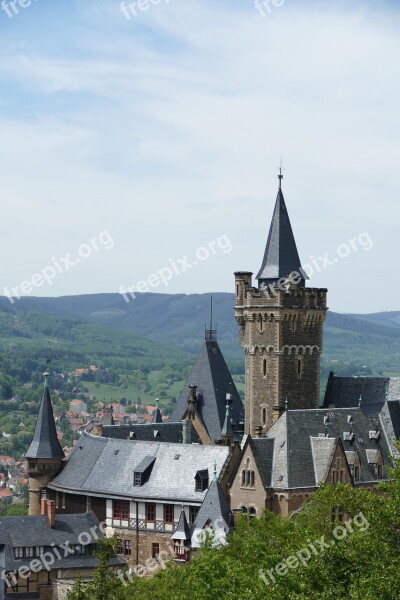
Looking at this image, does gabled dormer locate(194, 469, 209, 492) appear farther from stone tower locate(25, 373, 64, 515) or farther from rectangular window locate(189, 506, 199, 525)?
stone tower locate(25, 373, 64, 515)

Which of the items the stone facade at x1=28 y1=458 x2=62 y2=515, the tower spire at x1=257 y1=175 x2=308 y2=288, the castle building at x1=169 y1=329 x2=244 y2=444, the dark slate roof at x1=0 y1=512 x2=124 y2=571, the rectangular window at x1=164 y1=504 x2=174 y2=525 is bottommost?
the dark slate roof at x1=0 y1=512 x2=124 y2=571

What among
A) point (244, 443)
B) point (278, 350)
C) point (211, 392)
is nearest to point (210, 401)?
point (211, 392)

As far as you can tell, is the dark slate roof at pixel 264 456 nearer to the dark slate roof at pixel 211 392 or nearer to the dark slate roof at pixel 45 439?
the dark slate roof at pixel 211 392

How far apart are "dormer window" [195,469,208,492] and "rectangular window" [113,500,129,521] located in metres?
6.26

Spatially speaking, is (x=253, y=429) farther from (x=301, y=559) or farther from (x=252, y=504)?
(x=301, y=559)

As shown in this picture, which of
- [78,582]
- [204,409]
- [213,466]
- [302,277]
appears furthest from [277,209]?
[78,582]

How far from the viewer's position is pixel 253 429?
9981 centimetres

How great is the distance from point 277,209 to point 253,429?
17404 millimetres

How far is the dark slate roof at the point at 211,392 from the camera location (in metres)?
102

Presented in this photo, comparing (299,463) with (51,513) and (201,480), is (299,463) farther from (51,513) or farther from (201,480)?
(51,513)

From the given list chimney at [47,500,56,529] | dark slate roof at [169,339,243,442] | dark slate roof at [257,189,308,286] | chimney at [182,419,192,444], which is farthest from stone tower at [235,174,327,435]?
→ chimney at [47,500,56,529]

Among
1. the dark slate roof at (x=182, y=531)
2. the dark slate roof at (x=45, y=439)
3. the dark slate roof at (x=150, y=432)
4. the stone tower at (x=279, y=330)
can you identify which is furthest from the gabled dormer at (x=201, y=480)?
the dark slate roof at (x=45, y=439)

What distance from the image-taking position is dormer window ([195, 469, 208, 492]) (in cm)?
8619

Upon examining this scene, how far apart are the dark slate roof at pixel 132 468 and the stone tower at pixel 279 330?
11150 mm
